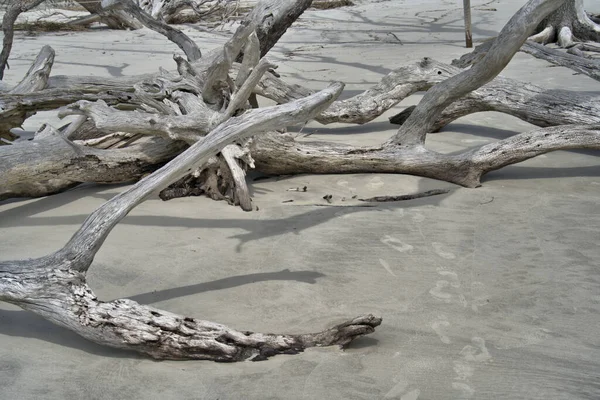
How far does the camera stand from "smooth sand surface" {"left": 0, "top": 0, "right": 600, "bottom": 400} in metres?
2.81

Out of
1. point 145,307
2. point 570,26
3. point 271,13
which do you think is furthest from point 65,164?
point 570,26

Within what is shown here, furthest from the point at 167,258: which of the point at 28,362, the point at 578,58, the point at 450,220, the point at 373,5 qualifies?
the point at 373,5

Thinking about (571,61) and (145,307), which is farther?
(571,61)

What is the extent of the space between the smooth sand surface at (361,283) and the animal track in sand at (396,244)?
14mm

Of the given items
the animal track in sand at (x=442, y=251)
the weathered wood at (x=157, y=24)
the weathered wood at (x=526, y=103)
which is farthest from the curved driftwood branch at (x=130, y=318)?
the weathered wood at (x=157, y=24)

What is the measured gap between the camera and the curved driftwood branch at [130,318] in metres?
2.93

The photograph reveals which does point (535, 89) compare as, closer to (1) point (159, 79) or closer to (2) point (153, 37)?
(1) point (159, 79)

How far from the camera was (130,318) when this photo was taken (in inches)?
116

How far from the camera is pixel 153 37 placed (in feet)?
39.2

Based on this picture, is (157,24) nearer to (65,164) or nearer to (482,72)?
(65,164)

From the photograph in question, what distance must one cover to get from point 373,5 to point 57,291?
547 inches

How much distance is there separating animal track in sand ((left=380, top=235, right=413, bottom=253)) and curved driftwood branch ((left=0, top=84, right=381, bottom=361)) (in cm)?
103

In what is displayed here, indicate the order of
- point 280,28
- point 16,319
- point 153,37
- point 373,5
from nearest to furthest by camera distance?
point 16,319, point 280,28, point 153,37, point 373,5

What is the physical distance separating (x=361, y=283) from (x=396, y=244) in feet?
1.67
